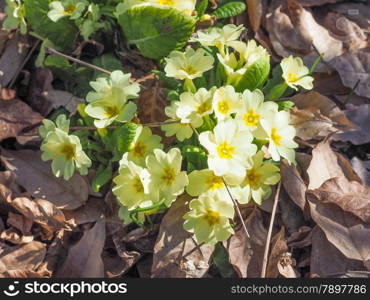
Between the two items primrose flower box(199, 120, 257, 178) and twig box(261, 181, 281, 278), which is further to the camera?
twig box(261, 181, 281, 278)

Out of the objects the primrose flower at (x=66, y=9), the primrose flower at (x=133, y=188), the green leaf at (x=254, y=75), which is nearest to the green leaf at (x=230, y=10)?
the green leaf at (x=254, y=75)

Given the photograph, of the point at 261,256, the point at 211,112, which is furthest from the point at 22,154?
the point at 261,256

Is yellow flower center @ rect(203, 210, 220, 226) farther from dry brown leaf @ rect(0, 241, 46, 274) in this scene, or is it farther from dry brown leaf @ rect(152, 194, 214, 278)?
dry brown leaf @ rect(0, 241, 46, 274)

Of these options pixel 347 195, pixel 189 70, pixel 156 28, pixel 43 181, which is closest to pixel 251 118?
pixel 189 70

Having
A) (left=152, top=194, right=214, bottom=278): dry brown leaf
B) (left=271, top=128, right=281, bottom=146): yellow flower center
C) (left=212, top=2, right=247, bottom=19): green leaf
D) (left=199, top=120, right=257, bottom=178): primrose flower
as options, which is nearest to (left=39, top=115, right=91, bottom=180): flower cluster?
(left=152, top=194, right=214, bottom=278): dry brown leaf

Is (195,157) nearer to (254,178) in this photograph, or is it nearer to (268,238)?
(254,178)

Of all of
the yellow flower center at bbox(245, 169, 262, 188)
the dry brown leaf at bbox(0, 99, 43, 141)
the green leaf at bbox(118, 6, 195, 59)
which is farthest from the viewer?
the dry brown leaf at bbox(0, 99, 43, 141)

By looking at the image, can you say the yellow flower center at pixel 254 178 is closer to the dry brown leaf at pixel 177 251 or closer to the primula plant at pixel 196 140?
the primula plant at pixel 196 140
